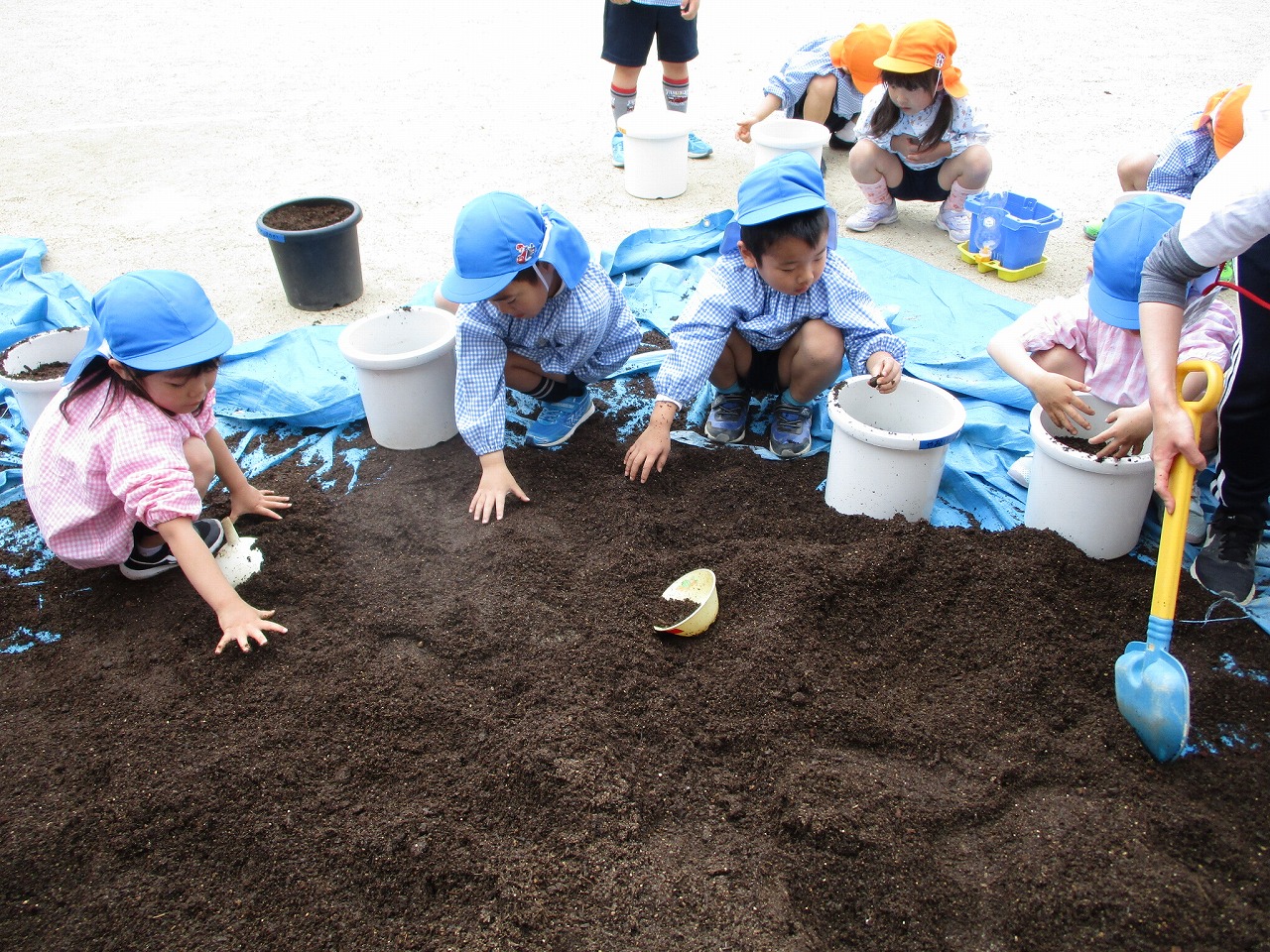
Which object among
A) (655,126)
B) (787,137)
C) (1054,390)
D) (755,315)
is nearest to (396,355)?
(755,315)

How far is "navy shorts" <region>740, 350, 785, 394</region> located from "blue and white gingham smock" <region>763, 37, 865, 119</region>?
255 centimetres

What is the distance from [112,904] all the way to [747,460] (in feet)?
6.50

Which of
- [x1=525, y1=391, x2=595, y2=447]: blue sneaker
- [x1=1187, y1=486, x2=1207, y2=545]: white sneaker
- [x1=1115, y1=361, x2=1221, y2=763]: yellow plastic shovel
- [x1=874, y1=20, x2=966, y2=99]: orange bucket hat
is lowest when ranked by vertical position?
[x1=525, y1=391, x2=595, y2=447]: blue sneaker

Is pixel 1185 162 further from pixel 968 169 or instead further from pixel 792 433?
pixel 792 433

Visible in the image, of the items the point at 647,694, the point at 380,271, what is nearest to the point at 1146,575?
the point at 647,694

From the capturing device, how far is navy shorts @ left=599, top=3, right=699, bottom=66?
4.80 metres

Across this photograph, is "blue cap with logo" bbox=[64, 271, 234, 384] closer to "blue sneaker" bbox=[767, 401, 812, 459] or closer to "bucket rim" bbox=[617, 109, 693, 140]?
"blue sneaker" bbox=[767, 401, 812, 459]

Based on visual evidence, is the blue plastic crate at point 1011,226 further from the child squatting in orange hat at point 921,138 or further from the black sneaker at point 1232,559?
the black sneaker at point 1232,559

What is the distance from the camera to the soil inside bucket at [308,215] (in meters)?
3.62

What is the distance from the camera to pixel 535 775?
1.82 metres

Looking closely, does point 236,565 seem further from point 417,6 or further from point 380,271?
point 417,6

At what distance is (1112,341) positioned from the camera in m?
2.51

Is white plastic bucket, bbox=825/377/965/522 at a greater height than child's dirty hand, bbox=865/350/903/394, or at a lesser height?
lesser

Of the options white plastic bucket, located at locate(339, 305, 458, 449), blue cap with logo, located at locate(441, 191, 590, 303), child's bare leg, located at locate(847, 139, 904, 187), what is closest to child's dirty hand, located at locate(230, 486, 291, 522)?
white plastic bucket, located at locate(339, 305, 458, 449)
